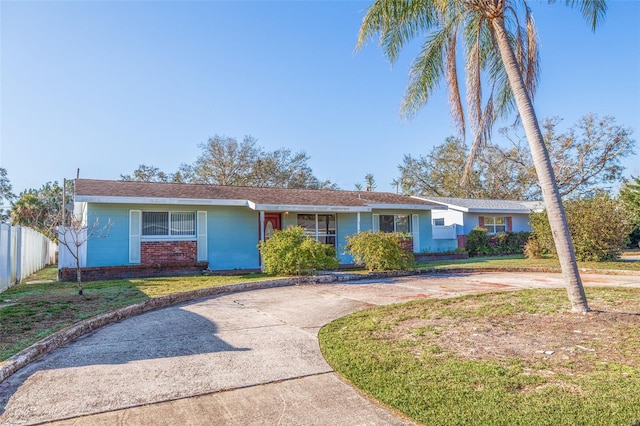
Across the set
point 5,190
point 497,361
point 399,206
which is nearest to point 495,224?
point 399,206

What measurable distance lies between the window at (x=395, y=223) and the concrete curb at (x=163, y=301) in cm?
570

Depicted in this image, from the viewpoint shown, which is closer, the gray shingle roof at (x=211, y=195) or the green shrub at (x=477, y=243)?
the gray shingle roof at (x=211, y=195)

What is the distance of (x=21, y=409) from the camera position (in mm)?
3246

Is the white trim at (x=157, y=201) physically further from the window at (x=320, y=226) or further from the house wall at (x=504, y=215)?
the house wall at (x=504, y=215)

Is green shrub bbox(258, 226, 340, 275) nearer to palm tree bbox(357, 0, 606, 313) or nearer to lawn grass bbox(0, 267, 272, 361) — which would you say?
lawn grass bbox(0, 267, 272, 361)

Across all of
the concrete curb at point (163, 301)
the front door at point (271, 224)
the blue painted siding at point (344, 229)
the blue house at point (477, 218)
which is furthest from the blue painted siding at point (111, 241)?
the blue house at point (477, 218)

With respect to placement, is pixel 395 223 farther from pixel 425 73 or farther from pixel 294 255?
pixel 425 73

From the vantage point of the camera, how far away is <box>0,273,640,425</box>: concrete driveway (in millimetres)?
3117

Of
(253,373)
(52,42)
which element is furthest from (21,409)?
(52,42)

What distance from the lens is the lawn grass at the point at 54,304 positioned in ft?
17.5

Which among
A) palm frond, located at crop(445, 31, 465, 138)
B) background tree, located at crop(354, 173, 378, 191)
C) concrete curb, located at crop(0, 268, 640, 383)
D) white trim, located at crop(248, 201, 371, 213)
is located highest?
background tree, located at crop(354, 173, 378, 191)

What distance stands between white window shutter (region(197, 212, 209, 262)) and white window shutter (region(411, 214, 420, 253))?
33.6 feet

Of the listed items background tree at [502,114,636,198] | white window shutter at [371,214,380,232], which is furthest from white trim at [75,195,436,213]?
background tree at [502,114,636,198]

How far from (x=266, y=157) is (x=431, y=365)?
3340 centimetres
